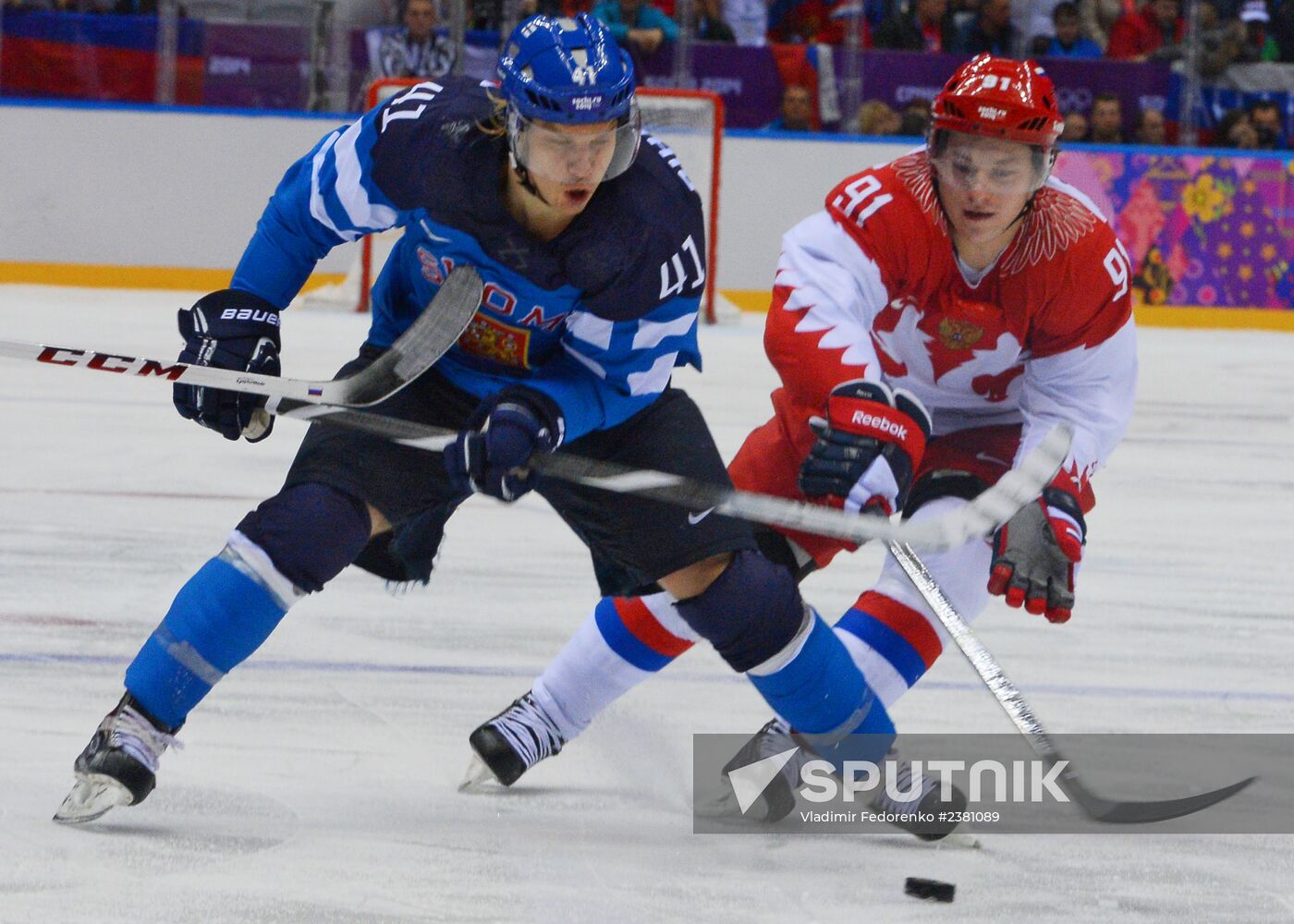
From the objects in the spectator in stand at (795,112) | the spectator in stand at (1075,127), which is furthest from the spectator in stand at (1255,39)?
the spectator in stand at (795,112)

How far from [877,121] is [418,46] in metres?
2.23

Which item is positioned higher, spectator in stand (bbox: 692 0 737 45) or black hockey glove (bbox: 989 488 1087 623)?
spectator in stand (bbox: 692 0 737 45)

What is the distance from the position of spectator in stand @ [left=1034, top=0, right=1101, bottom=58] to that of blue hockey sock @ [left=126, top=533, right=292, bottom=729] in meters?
7.33

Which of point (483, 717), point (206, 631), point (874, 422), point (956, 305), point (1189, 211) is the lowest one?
point (483, 717)

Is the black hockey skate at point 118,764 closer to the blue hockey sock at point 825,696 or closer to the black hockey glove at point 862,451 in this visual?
the blue hockey sock at point 825,696

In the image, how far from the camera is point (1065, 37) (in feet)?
28.3

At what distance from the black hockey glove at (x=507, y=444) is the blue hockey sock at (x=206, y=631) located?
0.82ft

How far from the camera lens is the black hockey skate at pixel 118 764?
6.61 ft

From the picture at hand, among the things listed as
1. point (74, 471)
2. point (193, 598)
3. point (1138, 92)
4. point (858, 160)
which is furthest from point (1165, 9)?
point (193, 598)

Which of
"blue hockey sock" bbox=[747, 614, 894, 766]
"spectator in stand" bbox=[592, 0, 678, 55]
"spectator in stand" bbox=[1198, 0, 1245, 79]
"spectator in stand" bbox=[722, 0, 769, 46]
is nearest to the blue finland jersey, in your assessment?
"blue hockey sock" bbox=[747, 614, 894, 766]

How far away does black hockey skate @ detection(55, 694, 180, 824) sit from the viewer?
202cm

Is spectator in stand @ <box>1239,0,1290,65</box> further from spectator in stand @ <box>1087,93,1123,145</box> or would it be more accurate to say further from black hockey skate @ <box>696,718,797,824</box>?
black hockey skate @ <box>696,718,797,824</box>

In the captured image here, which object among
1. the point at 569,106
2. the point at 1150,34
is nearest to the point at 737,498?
the point at 569,106

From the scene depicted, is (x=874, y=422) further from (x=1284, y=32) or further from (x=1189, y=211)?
(x=1284, y=32)
